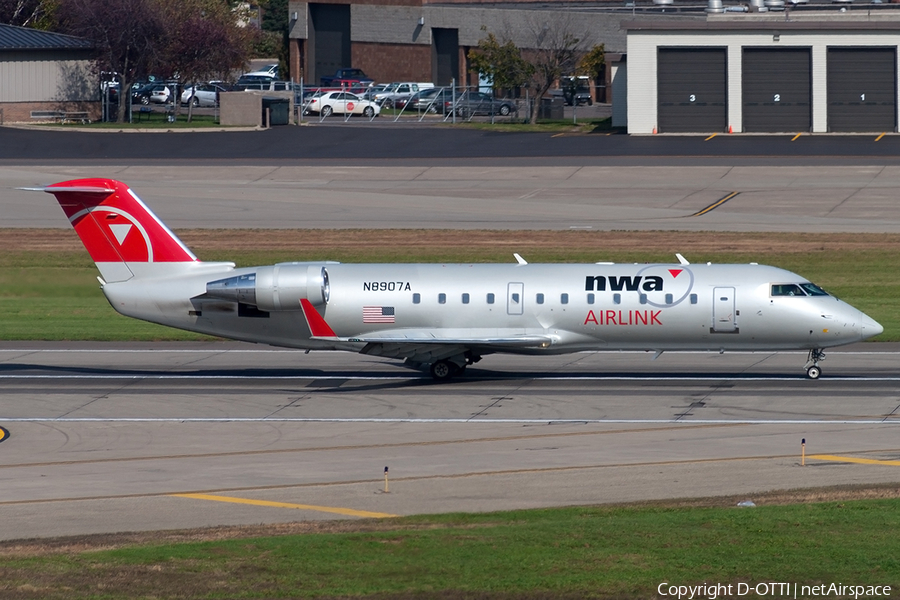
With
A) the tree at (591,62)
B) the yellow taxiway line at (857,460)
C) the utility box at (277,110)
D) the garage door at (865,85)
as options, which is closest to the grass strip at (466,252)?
the yellow taxiway line at (857,460)

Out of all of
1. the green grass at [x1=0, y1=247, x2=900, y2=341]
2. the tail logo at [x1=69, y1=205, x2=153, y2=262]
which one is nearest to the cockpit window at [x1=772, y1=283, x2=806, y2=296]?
the green grass at [x1=0, y1=247, x2=900, y2=341]

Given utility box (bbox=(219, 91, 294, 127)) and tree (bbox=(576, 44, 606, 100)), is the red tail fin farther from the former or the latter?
tree (bbox=(576, 44, 606, 100))

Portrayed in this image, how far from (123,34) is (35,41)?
21.1ft

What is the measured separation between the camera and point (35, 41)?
278 ft

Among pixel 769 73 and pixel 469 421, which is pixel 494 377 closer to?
pixel 469 421

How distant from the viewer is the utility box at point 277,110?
83438 millimetres

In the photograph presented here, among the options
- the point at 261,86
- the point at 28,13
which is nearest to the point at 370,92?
the point at 261,86

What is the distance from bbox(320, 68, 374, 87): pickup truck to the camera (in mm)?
109188

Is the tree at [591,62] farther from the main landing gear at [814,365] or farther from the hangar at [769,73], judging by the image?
the main landing gear at [814,365]

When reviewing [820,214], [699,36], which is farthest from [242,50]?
[820,214]

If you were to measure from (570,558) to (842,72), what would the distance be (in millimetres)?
66547

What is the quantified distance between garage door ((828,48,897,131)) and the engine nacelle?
177 ft

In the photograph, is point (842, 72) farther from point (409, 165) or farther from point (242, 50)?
point (242, 50)

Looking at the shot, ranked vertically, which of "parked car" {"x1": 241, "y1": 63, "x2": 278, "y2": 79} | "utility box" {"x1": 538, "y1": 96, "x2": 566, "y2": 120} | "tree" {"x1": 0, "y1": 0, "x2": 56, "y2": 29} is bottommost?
"utility box" {"x1": 538, "y1": 96, "x2": 566, "y2": 120}
